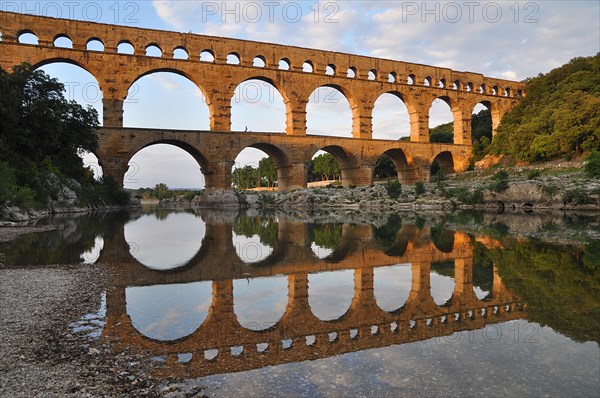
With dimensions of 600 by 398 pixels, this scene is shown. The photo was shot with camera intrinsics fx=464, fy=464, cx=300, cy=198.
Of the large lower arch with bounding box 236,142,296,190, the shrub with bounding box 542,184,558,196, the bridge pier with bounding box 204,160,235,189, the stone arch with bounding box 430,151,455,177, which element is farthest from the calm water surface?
the stone arch with bounding box 430,151,455,177

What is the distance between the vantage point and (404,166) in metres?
36.5

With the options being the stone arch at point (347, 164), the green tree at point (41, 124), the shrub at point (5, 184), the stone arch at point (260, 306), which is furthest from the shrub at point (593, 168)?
the green tree at point (41, 124)

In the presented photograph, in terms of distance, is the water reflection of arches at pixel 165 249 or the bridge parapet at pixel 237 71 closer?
the water reflection of arches at pixel 165 249

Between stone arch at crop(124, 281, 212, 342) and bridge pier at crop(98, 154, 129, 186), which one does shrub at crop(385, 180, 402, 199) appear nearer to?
bridge pier at crop(98, 154, 129, 186)

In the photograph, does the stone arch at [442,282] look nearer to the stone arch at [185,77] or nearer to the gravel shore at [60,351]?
the gravel shore at [60,351]

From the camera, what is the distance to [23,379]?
2666 mm

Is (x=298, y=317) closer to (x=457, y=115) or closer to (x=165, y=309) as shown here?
(x=165, y=309)

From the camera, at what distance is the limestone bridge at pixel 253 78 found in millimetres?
27000

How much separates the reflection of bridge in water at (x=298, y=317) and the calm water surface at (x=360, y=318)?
0.05 ft

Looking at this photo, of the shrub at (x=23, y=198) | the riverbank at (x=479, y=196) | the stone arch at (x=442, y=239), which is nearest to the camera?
the stone arch at (x=442, y=239)

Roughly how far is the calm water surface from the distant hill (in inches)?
918

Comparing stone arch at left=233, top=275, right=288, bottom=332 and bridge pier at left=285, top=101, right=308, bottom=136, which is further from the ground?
bridge pier at left=285, top=101, right=308, bottom=136

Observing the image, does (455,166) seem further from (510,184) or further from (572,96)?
(510,184)

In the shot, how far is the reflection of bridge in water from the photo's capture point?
129 inches
